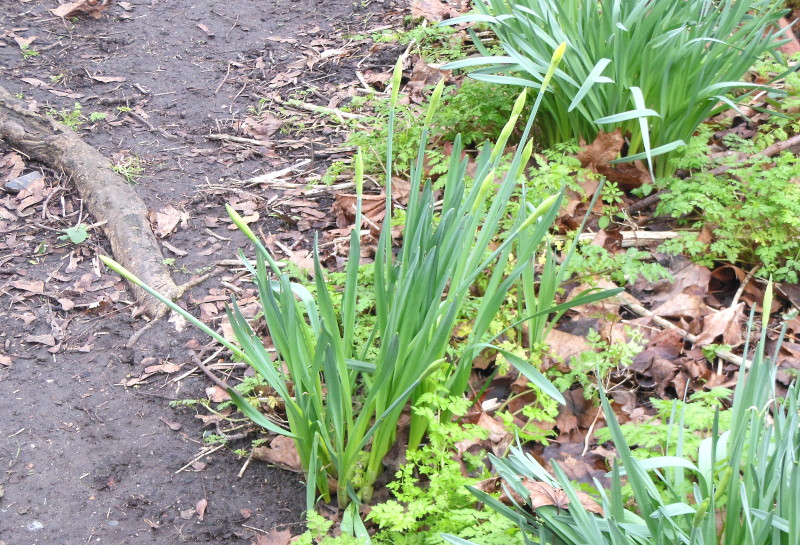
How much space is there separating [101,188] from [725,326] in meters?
2.74

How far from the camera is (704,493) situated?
149cm

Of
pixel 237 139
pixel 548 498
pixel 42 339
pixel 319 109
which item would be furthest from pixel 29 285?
pixel 548 498

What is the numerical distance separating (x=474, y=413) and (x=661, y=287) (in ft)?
2.95

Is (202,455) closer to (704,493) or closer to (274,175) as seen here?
(704,493)

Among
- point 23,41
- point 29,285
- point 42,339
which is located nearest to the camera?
point 42,339

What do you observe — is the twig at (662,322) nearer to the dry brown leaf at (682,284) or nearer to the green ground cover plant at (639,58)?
the dry brown leaf at (682,284)

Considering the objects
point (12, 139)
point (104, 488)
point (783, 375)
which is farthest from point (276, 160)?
point (783, 375)

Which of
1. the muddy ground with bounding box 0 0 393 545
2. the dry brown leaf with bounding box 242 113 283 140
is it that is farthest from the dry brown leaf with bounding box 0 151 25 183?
the dry brown leaf with bounding box 242 113 283 140

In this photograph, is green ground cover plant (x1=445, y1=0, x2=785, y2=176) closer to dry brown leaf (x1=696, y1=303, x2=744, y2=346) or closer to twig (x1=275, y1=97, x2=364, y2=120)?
dry brown leaf (x1=696, y1=303, x2=744, y2=346)

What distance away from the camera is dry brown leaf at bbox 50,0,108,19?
489 cm

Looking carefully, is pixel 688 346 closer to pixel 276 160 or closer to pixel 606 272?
pixel 606 272

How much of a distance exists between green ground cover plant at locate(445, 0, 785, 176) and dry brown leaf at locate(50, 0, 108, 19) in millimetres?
3268

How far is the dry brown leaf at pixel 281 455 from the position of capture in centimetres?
215

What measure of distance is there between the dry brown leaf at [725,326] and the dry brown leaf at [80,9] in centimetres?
448
